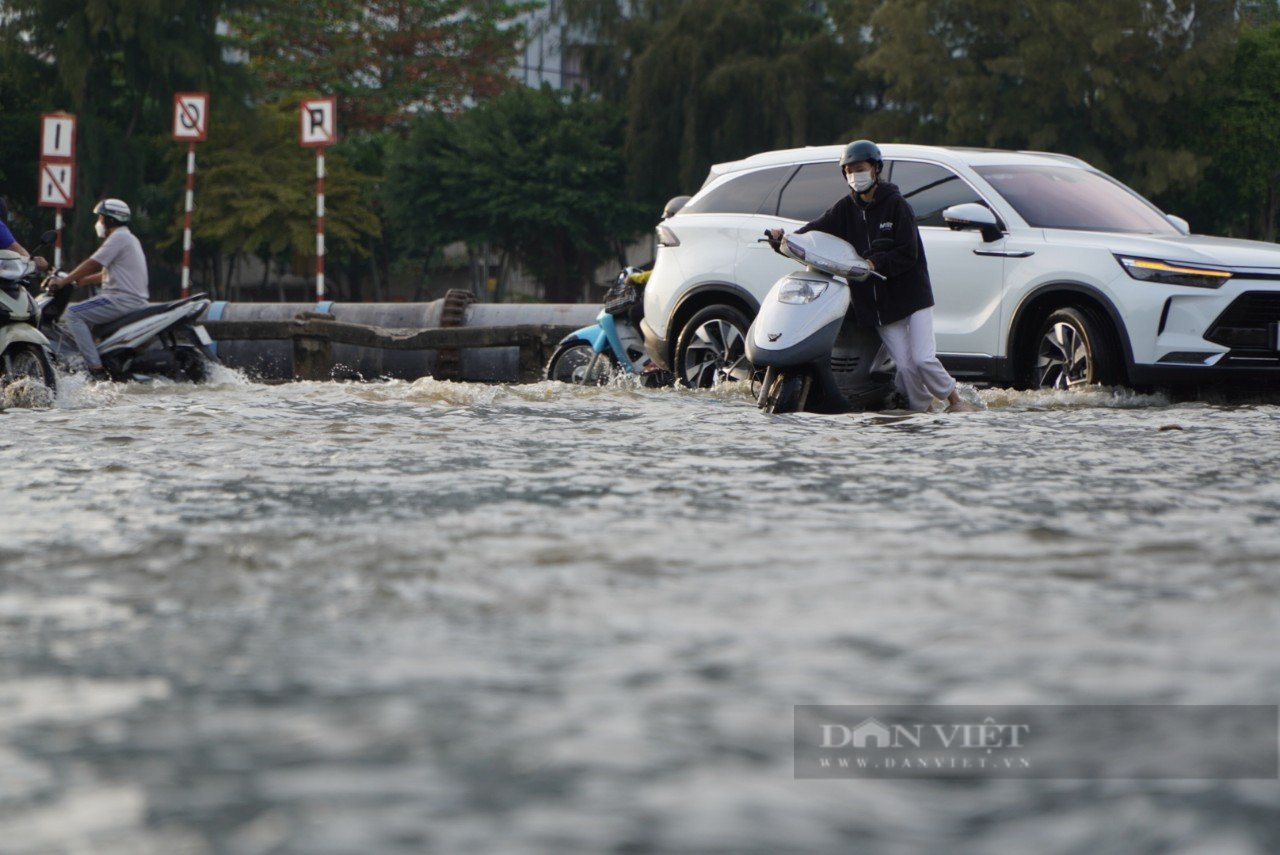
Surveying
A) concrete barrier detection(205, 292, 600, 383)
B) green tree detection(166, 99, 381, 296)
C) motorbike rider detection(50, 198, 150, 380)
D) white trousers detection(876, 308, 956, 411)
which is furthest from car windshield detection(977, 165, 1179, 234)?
green tree detection(166, 99, 381, 296)

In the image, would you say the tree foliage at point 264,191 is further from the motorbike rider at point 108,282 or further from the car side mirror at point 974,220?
the car side mirror at point 974,220

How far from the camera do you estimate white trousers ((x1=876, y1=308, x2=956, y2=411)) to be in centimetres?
991

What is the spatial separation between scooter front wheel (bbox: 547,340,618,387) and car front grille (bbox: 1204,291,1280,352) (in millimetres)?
3992

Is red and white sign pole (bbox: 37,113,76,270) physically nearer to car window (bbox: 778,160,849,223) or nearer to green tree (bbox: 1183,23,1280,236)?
car window (bbox: 778,160,849,223)

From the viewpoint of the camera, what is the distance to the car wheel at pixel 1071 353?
10773mm

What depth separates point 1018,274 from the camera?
11.0 meters

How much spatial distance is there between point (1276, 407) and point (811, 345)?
2716 millimetres

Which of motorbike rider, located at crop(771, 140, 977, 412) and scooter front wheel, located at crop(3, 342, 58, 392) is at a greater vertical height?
motorbike rider, located at crop(771, 140, 977, 412)

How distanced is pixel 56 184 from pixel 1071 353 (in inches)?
667

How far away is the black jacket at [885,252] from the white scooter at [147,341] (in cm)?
607

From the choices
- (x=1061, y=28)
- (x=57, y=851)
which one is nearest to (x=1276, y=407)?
(x=57, y=851)

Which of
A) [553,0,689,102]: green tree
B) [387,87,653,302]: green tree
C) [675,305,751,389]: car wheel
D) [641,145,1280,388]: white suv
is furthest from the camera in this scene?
[387,87,653,302]: green tree

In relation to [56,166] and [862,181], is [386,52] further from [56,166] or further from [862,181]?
[862,181]

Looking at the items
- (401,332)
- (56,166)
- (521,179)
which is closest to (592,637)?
(401,332)
